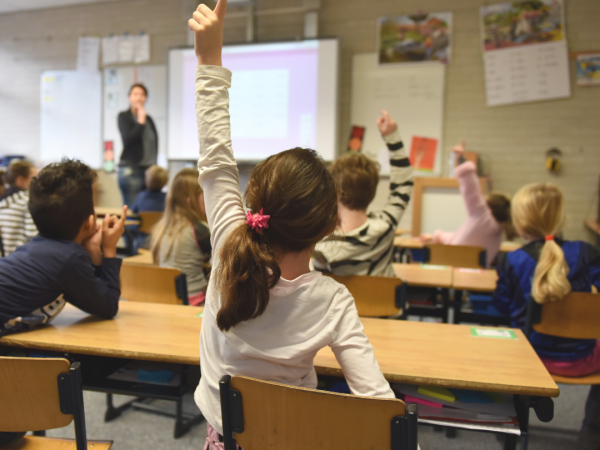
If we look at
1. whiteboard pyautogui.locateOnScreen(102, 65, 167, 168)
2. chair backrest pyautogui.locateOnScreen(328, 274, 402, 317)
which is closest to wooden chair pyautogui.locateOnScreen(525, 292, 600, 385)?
chair backrest pyautogui.locateOnScreen(328, 274, 402, 317)

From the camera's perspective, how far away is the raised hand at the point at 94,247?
151 cm

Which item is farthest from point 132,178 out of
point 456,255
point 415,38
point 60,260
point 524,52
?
point 524,52

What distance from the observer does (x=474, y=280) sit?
2.30 metres

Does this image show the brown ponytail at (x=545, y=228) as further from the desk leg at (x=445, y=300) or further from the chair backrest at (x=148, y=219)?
the chair backrest at (x=148, y=219)

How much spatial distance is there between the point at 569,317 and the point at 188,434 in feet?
5.11

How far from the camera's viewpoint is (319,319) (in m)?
0.92

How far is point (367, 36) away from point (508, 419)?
15.9ft

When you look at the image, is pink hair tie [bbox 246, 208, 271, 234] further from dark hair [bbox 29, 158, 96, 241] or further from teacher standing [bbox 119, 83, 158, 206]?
teacher standing [bbox 119, 83, 158, 206]

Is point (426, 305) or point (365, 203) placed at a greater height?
point (365, 203)

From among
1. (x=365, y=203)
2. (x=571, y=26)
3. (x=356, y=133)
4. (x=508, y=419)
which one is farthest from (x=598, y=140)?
(x=508, y=419)

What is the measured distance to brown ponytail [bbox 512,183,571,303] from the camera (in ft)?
5.52

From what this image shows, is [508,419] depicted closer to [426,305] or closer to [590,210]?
[426,305]

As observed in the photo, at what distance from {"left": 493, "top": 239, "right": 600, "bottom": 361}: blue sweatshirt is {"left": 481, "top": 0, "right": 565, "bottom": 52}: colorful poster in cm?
369

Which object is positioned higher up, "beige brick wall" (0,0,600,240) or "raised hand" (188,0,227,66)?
"beige brick wall" (0,0,600,240)
